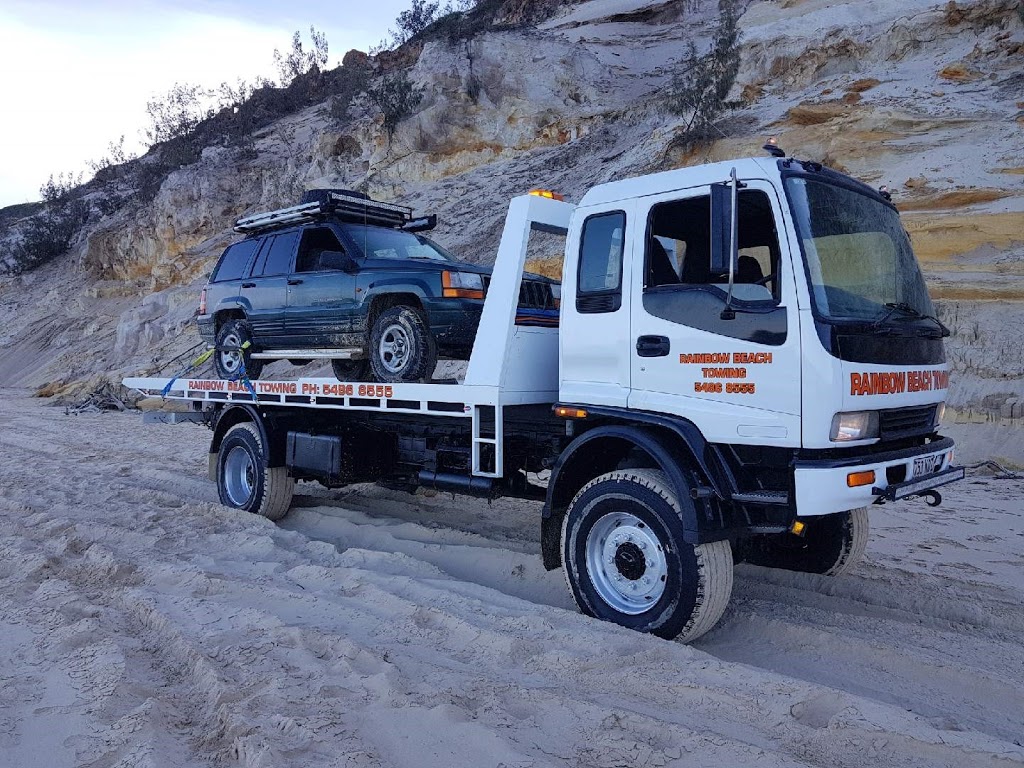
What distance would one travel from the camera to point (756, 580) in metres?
5.68

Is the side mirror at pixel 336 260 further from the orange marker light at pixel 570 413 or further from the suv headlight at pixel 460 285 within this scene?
the orange marker light at pixel 570 413

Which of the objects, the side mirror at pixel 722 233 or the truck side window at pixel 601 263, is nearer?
the side mirror at pixel 722 233

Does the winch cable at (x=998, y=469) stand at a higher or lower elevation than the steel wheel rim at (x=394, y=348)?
lower

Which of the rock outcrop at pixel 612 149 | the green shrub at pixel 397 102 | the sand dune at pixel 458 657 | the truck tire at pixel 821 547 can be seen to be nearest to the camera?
the sand dune at pixel 458 657

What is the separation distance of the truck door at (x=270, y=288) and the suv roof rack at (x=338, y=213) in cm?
19

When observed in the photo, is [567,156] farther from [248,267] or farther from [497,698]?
[497,698]

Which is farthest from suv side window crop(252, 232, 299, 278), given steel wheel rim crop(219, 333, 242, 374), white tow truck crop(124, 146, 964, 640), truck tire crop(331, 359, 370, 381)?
white tow truck crop(124, 146, 964, 640)

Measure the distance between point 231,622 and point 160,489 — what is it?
5004 mm

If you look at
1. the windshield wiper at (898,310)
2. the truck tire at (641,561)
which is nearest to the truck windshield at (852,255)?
the windshield wiper at (898,310)

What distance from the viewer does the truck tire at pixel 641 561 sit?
14.3 ft

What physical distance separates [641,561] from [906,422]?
1.69 meters

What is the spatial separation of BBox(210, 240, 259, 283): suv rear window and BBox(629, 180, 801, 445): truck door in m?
5.64

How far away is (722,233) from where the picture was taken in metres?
4.10

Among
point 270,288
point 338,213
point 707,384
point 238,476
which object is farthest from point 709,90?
point 707,384
